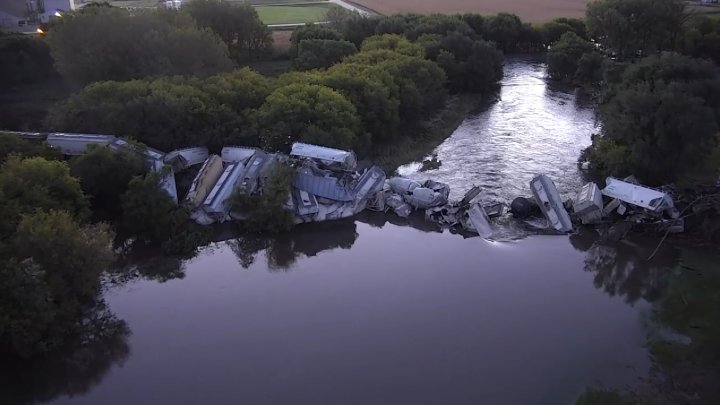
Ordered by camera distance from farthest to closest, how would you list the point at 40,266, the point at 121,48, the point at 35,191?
the point at 121,48
the point at 35,191
the point at 40,266

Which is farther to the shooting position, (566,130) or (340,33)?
(340,33)

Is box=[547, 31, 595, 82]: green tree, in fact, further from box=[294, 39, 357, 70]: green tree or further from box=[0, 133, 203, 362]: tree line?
box=[0, 133, 203, 362]: tree line

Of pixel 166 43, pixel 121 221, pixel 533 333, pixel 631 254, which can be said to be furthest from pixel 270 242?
pixel 166 43

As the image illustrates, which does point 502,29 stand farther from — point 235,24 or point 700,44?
point 235,24

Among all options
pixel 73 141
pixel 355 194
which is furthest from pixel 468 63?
pixel 73 141

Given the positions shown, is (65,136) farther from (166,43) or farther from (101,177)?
(166,43)

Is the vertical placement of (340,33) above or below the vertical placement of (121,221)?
above
